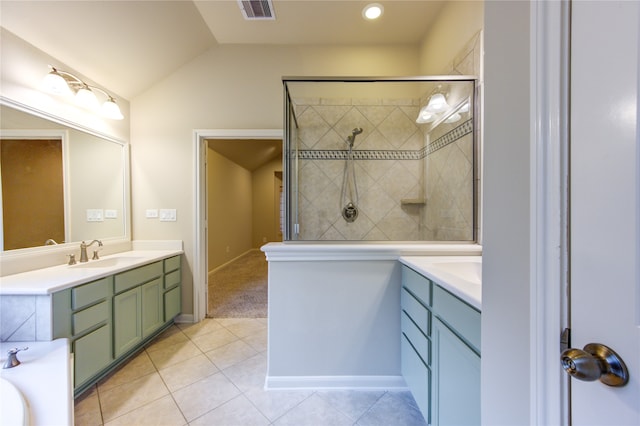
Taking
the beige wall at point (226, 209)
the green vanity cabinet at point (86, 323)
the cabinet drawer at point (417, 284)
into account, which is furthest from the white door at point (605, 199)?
the beige wall at point (226, 209)

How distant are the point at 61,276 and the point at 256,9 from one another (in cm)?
245

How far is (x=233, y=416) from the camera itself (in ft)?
4.54

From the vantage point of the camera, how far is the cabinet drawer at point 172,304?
7.54 feet

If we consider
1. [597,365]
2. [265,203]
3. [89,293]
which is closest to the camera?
[597,365]

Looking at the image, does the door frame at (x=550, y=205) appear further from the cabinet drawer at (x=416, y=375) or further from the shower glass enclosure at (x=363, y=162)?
the shower glass enclosure at (x=363, y=162)

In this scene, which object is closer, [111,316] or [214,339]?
[111,316]

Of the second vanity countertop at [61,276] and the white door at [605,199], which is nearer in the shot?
the white door at [605,199]

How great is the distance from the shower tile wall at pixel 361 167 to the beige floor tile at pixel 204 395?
4.58 feet

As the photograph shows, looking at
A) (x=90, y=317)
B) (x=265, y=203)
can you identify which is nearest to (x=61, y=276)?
(x=90, y=317)

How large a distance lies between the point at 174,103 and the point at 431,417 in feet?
10.9

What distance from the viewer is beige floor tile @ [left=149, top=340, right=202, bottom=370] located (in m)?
1.89

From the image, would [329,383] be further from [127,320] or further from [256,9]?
Result: [256,9]

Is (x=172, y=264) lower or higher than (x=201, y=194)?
lower

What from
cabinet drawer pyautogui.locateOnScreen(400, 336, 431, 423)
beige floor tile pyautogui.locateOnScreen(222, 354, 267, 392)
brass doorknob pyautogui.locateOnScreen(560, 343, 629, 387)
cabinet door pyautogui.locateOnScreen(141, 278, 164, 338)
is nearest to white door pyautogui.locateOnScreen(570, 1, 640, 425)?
brass doorknob pyautogui.locateOnScreen(560, 343, 629, 387)
